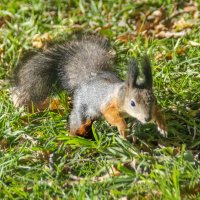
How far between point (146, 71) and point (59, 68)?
3.07 feet

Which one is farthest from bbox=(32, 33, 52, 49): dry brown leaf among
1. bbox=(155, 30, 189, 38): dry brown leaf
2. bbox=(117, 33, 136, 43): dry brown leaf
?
bbox=(155, 30, 189, 38): dry brown leaf

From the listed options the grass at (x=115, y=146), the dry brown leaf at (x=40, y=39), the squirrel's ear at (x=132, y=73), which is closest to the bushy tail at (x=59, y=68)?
the grass at (x=115, y=146)

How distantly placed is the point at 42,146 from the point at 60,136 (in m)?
0.13

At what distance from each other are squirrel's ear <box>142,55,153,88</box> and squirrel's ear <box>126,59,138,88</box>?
46 mm

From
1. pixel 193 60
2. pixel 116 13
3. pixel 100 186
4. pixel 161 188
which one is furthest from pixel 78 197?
pixel 116 13

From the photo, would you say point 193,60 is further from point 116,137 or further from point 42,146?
point 42,146

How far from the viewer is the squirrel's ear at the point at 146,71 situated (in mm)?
3160

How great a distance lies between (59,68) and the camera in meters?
3.96

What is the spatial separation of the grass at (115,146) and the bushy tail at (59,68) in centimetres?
12

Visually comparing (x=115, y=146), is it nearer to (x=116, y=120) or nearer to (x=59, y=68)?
(x=116, y=120)

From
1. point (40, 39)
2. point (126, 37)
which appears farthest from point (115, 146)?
point (40, 39)

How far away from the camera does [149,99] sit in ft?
10.7

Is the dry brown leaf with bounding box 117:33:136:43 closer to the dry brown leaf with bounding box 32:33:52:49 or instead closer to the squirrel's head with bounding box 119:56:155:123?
the dry brown leaf with bounding box 32:33:52:49

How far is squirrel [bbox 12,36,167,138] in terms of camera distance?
3292mm
